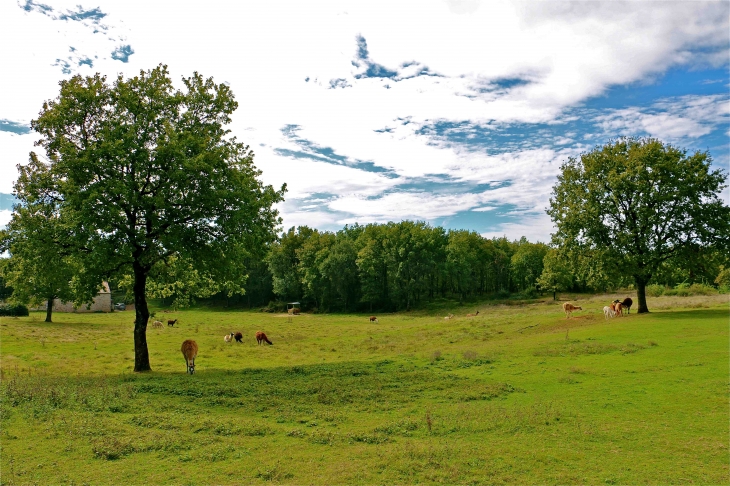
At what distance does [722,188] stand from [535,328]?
1988cm

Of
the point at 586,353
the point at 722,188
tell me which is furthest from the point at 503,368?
the point at 722,188

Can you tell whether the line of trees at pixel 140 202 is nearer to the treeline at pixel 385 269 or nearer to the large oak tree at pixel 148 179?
the large oak tree at pixel 148 179

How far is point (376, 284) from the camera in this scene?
311 ft

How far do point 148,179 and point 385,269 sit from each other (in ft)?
260

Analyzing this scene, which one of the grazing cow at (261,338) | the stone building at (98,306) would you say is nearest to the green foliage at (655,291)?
the grazing cow at (261,338)

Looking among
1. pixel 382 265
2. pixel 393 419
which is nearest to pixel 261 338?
pixel 393 419

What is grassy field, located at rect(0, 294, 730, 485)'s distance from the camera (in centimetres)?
838

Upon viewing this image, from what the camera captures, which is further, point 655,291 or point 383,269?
point 383,269

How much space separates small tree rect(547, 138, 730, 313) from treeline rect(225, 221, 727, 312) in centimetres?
4158

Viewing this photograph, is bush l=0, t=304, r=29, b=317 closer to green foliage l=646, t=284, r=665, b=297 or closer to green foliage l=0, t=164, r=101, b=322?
green foliage l=0, t=164, r=101, b=322

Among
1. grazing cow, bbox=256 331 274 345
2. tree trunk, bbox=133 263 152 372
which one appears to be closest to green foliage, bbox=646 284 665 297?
grazing cow, bbox=256 331 274 345

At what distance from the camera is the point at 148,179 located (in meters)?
20.3

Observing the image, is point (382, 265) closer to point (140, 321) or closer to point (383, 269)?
point (383, 269)

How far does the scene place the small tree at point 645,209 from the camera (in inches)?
1394
